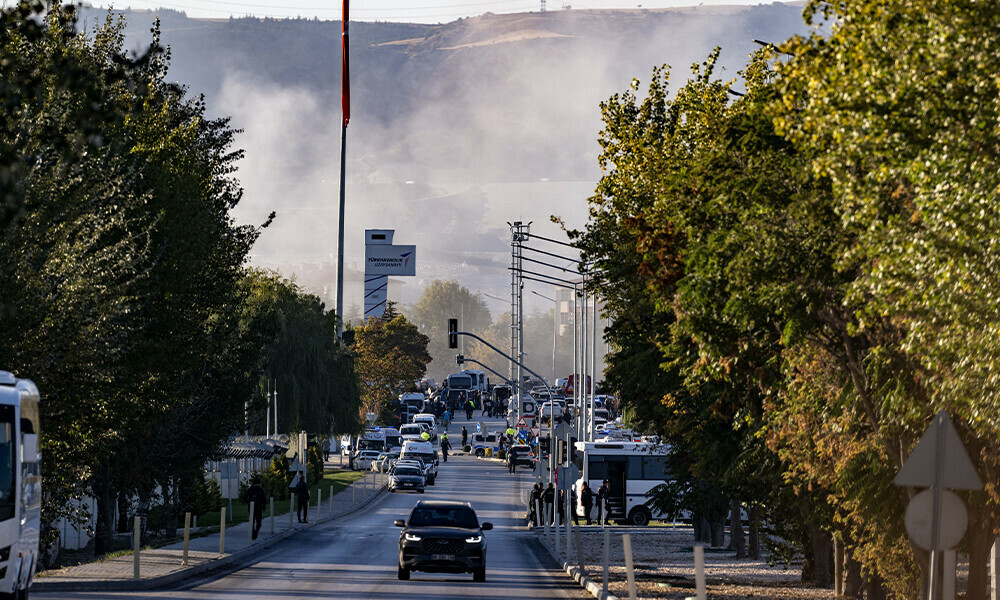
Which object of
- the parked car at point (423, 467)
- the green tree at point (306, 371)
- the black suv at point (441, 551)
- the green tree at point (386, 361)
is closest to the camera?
the black suv at point (441, 551)

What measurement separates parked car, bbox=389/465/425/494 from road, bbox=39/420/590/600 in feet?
61.4

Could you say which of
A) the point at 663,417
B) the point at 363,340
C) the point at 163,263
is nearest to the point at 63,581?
the point at 163,263

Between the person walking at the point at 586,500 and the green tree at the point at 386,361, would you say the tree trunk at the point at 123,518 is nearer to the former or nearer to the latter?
the person walking at the point at 586,500

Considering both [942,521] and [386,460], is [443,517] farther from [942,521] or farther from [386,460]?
[386,460]

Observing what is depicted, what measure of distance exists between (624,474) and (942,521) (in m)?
49.0

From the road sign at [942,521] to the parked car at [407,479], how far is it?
6188 cm

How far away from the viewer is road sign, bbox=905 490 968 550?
36.4ft

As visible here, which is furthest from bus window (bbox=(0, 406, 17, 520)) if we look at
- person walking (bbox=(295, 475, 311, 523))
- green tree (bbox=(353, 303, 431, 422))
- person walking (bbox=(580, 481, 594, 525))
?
green tree (bbox=(353, 303, 431, 422))

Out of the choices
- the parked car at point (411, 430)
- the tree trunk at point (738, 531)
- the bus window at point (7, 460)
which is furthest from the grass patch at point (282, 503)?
the bus window at point (7, 460)

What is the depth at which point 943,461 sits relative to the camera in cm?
1129

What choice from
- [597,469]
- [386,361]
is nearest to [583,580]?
[597,469]

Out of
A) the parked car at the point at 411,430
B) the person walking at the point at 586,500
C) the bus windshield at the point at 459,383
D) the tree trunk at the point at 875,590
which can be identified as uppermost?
the bus windshield at the point at 459,383

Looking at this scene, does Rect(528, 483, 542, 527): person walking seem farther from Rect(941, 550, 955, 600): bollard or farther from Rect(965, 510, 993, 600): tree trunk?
Rect(941, 550, 955, 600): bollard

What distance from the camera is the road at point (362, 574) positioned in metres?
23.2
